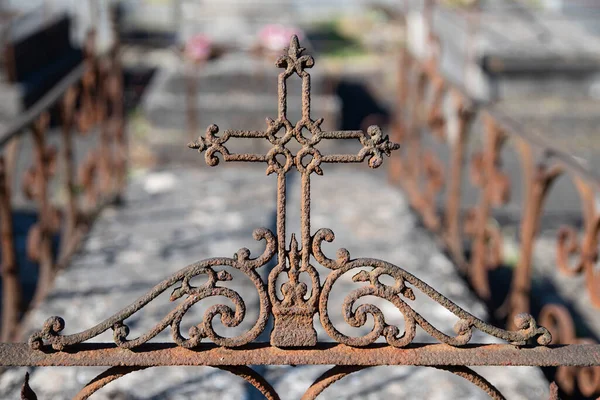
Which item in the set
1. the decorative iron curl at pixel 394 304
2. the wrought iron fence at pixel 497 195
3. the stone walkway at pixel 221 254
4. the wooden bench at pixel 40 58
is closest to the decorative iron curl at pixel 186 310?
the decorative iron curl at pixel 394 304

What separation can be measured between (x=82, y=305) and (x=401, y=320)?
128 cm

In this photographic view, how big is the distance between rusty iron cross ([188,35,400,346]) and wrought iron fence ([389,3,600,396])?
39.8 inches

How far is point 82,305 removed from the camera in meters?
2.87

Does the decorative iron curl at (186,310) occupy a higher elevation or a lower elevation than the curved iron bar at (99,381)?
higher

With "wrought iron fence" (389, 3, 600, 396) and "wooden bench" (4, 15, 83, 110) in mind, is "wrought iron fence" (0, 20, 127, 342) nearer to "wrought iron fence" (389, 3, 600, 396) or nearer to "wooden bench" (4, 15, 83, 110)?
"wooden bench" (4, 15, 83, 110)

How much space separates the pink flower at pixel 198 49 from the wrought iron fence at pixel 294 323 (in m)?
4.93

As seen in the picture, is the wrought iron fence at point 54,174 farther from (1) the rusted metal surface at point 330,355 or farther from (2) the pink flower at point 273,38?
(2) the pink flower at point 273,38

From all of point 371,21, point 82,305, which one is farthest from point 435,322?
point 371,21

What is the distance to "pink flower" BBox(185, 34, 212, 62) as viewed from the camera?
6.22m

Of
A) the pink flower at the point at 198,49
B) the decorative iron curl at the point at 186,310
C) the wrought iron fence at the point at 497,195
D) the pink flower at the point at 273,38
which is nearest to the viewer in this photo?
the decorative iron curl at the point at 186,310

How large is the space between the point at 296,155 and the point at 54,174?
2982 millimetres

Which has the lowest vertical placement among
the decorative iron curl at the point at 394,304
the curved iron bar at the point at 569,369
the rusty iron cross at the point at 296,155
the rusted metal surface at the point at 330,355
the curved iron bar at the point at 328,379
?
the curved iron bar at the point at 569,369

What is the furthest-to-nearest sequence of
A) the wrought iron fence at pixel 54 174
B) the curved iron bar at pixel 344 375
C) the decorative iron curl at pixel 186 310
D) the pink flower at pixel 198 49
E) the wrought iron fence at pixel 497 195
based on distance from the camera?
the pink flower at pixel 198 49 → the wrought iron fence at pixel 54 174 → the wrought iron fence at pixel 497 195 → the curved iron bar at pixel 344 375 → the decorative iron curl at pixel 186 310

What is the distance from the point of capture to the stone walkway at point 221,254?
7.70 feet
